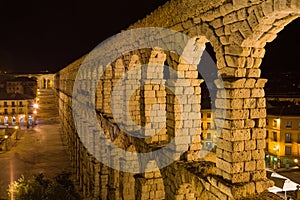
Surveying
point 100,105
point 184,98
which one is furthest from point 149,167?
point 100,105

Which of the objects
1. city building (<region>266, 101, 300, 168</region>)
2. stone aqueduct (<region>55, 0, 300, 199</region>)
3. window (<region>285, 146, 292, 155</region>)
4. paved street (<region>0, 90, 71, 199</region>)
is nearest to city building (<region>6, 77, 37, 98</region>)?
paved street (<region>0, 90, 71, 199</region>)

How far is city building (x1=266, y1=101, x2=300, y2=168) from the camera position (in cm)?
3148

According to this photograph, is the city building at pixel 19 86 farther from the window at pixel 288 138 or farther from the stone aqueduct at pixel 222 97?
the stone aqueduct at pixel 222 97

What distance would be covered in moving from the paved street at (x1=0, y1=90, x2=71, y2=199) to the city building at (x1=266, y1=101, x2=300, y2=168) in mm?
19062

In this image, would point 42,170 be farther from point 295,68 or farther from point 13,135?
point 295,68

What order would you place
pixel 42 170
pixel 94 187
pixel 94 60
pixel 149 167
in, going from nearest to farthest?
pixel 149 167 < pixel 94 187 < pixel 94 60 < pixel 42 170

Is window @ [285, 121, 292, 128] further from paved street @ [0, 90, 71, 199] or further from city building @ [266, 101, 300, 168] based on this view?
paved street @ [0, 90, 71, 199]

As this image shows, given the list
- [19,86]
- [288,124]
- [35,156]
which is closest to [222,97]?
[288,124]

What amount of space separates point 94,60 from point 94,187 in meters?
7.20

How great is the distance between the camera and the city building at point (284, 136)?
3148 centimetres

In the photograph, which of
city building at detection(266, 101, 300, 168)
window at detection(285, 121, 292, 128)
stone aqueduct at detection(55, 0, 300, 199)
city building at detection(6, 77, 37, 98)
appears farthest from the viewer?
city building at detection(6, 77, 37, 98)

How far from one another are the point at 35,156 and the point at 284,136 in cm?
2481

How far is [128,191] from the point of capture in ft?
50.0

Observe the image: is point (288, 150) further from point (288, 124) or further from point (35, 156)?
point (35, 156)
